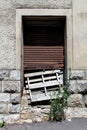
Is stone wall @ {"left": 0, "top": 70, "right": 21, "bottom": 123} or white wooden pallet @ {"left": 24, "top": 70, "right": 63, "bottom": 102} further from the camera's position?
white wooden pallet @ {"left": 24, "top": 70, "right": 63, "bottom": 102}

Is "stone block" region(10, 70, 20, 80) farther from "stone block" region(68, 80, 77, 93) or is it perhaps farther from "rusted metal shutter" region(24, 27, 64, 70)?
"stone block" region(68, 80, 77, 93)

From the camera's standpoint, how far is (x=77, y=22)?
26.3ft

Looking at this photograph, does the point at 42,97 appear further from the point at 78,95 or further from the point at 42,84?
the point at 78,95

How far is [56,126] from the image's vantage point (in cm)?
755

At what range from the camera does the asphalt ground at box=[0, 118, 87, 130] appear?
7.44 meters

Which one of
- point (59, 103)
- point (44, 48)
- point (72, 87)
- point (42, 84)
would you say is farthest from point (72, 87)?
point (44, 48)

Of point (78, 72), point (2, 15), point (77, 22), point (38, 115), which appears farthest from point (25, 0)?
point (38, 115)

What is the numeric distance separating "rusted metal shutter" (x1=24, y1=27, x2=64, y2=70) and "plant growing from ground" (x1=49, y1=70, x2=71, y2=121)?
2.01ft

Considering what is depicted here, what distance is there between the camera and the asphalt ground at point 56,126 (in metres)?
7.44

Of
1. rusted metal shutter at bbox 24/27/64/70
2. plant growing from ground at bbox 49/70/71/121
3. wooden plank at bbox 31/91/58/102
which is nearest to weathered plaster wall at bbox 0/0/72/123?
wooden plank at bbox 31/91/58/102

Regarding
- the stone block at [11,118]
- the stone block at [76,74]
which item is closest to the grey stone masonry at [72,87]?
the stone block at [76,74]

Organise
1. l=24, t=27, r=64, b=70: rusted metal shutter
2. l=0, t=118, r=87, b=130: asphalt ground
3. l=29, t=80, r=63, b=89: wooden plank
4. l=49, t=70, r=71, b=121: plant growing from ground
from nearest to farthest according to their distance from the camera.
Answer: l=0, t=118, r=87, b=130: asphalt ground < l=49, t=70, r=71, b=121: plant growing from ground < l=29, t=80, r=63, b=89: wooden plank < l=24, t=27, r=64, b=70: rusted metal shutter

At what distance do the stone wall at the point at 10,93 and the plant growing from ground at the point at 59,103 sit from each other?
677mm

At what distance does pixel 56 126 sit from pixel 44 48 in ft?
5.65
